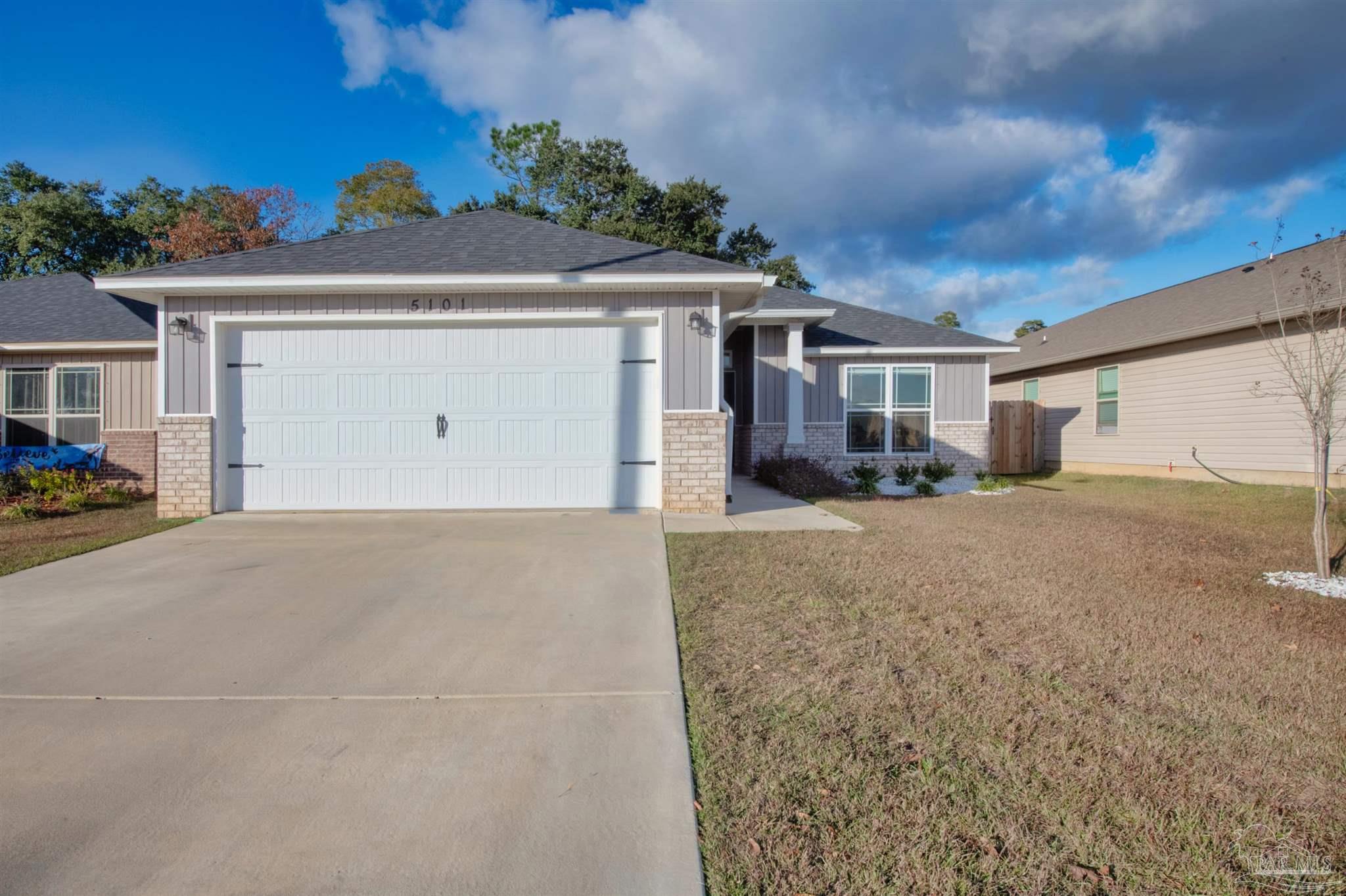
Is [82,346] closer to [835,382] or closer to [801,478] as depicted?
[801,478]

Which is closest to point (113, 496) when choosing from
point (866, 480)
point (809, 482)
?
point (809, 482)

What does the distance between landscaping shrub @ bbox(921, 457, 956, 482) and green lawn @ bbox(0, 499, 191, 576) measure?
1166 cm

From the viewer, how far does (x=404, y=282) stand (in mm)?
7723

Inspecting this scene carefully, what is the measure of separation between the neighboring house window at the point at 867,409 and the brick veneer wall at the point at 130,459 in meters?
12.7

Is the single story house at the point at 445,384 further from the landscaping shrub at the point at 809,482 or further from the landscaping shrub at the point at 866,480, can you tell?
the landscaping shrub at the point at 866,480

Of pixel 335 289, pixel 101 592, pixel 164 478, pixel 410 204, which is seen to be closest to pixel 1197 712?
pixel 101 592

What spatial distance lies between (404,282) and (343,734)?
6.08 metres

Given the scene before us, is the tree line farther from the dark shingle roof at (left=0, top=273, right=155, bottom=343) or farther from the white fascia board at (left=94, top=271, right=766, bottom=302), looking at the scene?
the white fascia board at (left=94, top=271, right=766, bottom=302)

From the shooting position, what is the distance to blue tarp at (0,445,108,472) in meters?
11.0

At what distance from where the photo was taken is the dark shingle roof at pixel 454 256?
7.89 meters

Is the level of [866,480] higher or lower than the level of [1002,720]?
higher

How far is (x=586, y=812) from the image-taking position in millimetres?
2309

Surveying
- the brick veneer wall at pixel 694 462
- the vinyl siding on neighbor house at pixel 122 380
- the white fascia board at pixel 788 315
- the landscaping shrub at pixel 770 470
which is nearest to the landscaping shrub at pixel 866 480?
the landscaping shrub at pixel 770 470

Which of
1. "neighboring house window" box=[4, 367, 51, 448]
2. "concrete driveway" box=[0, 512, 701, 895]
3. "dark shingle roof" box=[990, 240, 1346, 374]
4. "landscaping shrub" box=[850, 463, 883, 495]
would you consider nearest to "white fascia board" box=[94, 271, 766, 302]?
"concrete driveway" box=[0, 512, 701, 895]
